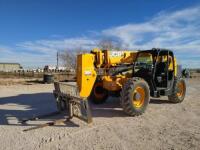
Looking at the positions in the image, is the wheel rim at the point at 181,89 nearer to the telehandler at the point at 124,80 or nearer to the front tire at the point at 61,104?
the telehandler at the point at 124,80

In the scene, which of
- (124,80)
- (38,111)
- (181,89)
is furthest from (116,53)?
(181,89)

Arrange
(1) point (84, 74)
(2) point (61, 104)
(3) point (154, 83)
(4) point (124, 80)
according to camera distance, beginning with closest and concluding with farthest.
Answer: (1) point (84, 74), (2) point (61, 104), (4) point (124, 80), (3) point (154, 83)

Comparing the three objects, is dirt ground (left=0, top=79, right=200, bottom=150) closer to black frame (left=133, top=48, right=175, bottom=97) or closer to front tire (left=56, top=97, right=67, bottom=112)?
front tire (left=56, top=97, right=67, bottom=112)

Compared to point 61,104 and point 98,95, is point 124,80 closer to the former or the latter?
point 98,95

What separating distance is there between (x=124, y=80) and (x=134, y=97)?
0.78 meters

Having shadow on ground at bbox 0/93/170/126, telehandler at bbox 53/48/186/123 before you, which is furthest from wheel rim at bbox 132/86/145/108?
shadow on ground at bbox 0/93/170/126

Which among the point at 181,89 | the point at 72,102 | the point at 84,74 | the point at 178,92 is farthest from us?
the point at 181,89

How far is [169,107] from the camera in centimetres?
948

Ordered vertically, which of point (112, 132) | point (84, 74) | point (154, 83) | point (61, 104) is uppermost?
point (84, 74)

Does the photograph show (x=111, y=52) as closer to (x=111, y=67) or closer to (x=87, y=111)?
(x=111, y=67)

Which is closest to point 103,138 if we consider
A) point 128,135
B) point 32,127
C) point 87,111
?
point 128,135

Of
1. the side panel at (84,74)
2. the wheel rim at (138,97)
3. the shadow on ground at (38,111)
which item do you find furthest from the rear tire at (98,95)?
the side panel at (84,74)

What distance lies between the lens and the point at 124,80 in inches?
332

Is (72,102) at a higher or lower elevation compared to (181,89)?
lower
